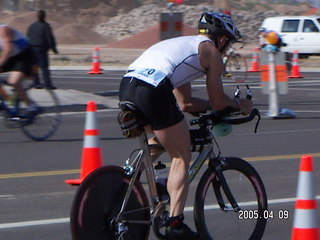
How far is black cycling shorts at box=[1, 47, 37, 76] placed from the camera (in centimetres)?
1181

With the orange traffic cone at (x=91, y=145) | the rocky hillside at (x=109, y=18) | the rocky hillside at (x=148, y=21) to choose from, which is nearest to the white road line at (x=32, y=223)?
the orange traffic cone at (x=91, y=145)

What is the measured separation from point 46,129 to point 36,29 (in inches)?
290

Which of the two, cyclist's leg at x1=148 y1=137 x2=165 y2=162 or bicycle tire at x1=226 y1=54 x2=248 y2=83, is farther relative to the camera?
bicycle tire at x1=226 y1=54 x2=248 y2=83

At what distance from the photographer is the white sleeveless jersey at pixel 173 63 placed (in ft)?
19.1

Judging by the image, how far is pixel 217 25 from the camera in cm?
607

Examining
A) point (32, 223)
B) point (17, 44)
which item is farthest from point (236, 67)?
point (32, 223)

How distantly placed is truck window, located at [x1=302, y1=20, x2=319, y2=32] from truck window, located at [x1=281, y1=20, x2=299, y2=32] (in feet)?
1.14

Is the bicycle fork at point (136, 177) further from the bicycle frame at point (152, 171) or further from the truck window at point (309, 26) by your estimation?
the truck window at point (309, 26)

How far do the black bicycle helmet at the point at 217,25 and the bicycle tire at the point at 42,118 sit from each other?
6.42 metres

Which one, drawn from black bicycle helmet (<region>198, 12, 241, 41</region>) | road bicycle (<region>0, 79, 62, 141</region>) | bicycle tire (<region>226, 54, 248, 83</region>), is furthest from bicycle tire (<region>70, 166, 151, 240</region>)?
bicycle tire (<region>226, 54, 248, 83</region>)

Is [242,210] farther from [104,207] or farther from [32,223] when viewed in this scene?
[32,223]

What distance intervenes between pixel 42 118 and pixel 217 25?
6698mm

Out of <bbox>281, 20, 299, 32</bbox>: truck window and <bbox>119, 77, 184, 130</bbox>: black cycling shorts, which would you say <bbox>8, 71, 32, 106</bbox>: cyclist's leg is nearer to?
<bbox>119, 77, 184, 130</bbox>: black cycling shorts

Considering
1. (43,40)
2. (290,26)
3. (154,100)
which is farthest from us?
(290,26)
